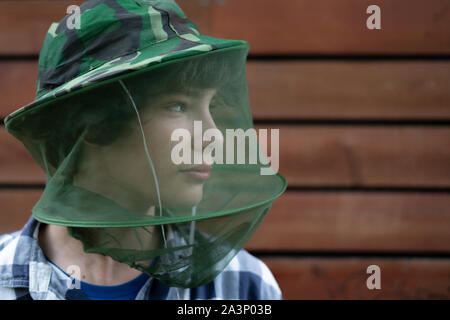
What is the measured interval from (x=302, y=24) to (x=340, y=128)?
19.9 inches

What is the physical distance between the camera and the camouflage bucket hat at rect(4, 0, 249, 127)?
79 cm

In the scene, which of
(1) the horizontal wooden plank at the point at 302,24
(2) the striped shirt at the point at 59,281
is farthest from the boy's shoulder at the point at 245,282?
(1) the horizontal wooden plank at the point at 302,24

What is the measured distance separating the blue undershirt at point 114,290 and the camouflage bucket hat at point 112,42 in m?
0.44

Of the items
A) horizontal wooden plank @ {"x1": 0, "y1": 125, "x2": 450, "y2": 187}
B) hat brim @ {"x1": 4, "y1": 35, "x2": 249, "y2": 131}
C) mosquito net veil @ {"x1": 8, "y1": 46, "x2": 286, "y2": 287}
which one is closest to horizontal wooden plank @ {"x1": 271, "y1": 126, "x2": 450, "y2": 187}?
horizontal wooden plank @ {"x1": 0, "y1": 125, "x2": 450, "y2": 187}

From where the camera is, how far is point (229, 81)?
2.99 ft

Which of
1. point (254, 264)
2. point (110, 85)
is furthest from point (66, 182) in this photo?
point (254, 264)

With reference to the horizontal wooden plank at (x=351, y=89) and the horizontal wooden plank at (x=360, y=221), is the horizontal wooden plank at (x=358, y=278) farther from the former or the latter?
the horizontal wooden plank at (x=351, y=89)

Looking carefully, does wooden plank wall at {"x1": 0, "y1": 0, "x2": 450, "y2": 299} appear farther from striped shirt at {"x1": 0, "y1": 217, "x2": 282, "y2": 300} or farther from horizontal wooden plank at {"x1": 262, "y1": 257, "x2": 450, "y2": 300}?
striped shirt at {"x1": 0, "y1": 217, "x2": 282, "y2": 300}

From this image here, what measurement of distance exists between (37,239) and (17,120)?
1.09 feet

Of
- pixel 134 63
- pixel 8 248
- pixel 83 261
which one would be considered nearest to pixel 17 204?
pixel 8 248

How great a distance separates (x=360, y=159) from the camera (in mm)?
1722

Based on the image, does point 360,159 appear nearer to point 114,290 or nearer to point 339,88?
point 339,88

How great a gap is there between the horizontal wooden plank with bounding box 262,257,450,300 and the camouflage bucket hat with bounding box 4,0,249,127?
4.04 ft
